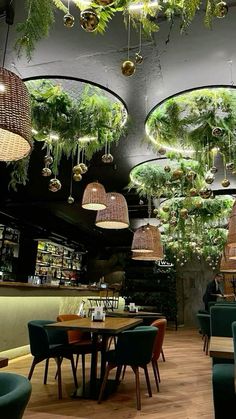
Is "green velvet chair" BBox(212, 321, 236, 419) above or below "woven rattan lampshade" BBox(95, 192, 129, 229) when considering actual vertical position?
below

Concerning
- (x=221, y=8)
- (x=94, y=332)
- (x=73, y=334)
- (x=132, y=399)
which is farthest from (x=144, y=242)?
(x=221, y=8)

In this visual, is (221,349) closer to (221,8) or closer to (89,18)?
(221,8)

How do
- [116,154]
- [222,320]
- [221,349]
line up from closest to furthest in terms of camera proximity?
[221,349] < [222,320] < [116,154]

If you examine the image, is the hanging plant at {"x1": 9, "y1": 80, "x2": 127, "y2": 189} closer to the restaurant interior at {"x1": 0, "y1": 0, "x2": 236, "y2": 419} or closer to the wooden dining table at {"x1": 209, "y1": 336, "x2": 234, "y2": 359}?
the restaurant interior at {"x1": 0, "y1": 0, "x2": 236, "y2": 419}

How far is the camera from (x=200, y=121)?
15.2 feet

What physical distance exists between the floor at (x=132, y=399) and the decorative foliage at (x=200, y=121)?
320cm

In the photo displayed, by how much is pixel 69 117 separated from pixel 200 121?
5.95 feet

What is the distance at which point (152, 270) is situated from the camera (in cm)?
1574

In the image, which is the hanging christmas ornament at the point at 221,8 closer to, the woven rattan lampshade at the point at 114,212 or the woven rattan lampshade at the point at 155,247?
the woven rattan lampshade at the point at 114,212

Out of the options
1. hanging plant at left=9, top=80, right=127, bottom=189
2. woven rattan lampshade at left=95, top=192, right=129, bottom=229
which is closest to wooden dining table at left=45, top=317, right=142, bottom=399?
woven rattan lampshade at left=95, top=192, right=129, bottom=229

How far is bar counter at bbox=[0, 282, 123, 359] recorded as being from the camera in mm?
5902

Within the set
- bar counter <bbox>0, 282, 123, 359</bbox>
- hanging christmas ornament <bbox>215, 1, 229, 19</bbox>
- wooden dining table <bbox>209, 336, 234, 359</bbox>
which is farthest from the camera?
bar counter <bbox>0, 282, 123, 359</bbox>

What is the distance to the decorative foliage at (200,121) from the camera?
4422 millimetres

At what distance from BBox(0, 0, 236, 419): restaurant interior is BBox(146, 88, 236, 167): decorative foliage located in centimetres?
2
